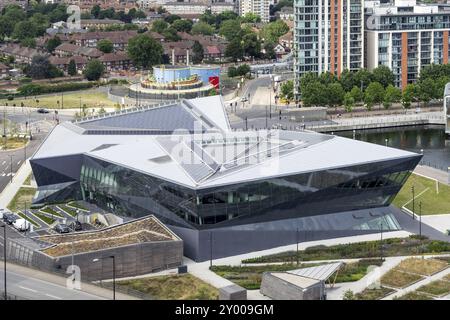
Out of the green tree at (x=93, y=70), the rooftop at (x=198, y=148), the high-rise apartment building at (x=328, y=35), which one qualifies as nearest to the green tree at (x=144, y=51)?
the green tree at (x=93, y=70)

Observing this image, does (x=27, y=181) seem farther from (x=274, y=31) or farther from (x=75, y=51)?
(x=274, y=31)

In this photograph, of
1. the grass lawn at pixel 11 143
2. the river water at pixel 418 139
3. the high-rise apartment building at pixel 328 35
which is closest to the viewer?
the river water at pixel 418 139

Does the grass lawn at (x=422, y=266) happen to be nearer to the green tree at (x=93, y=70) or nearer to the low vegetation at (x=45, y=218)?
the low vegetation at (x=45, y=218)

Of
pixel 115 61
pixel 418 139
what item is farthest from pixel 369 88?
pixel 115 61

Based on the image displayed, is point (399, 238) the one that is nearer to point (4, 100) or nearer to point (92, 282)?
point (92, 282)

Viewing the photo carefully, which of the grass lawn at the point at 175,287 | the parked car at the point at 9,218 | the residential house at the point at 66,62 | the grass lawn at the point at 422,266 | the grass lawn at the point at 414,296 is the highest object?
the residential house at the point at 66,62

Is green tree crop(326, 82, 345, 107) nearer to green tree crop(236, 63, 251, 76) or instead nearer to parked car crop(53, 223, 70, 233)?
green tree crop(236, 63, 251, 76)
